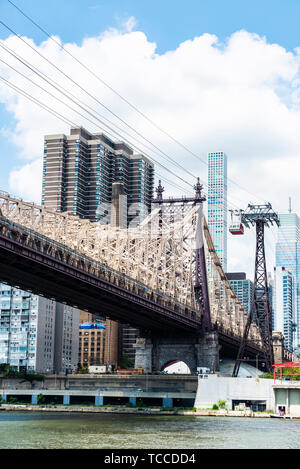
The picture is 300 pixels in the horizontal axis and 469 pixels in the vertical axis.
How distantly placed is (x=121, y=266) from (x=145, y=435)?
4717 centimetres

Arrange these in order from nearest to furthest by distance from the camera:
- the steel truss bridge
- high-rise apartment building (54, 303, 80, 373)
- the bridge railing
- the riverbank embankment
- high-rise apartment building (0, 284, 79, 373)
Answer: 1. the bridge railing
2. the steel truss bridge
3. the riverbank embankment
4. high-rise apartment building (0, 284, 79, 373)
5. high-rise apartment building (54, 303, 80, 373)

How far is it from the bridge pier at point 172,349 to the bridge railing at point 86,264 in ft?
14.6

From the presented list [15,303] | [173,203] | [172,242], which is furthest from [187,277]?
[15,303]

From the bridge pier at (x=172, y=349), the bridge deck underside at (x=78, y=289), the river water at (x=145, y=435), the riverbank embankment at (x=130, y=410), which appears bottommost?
the riverbank embankment at (x=130, y=410)

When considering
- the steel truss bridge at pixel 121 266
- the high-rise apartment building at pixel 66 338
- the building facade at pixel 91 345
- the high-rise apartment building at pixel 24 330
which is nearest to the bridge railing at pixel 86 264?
the steel truss bridge at pixel 121 266

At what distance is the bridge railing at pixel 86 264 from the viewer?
68.8 meters

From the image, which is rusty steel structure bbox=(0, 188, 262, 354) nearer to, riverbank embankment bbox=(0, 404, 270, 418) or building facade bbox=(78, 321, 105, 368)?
riverbank embankment bbox=(0, 404, 270, 418)

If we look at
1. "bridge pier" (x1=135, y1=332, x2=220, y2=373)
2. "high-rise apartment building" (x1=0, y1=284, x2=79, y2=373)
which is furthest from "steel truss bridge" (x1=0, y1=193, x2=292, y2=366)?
"high-rise apartment building" (x1=0, y1=284, x2=79, y2=373)

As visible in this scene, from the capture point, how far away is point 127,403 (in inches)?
3844

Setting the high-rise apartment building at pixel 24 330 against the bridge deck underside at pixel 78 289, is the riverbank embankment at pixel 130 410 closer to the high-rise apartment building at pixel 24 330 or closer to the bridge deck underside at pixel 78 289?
the bridge deck underside at pixel 78 289

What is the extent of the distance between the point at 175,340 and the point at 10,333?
54598 millimetres

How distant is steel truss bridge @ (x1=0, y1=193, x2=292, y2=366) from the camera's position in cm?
7300
